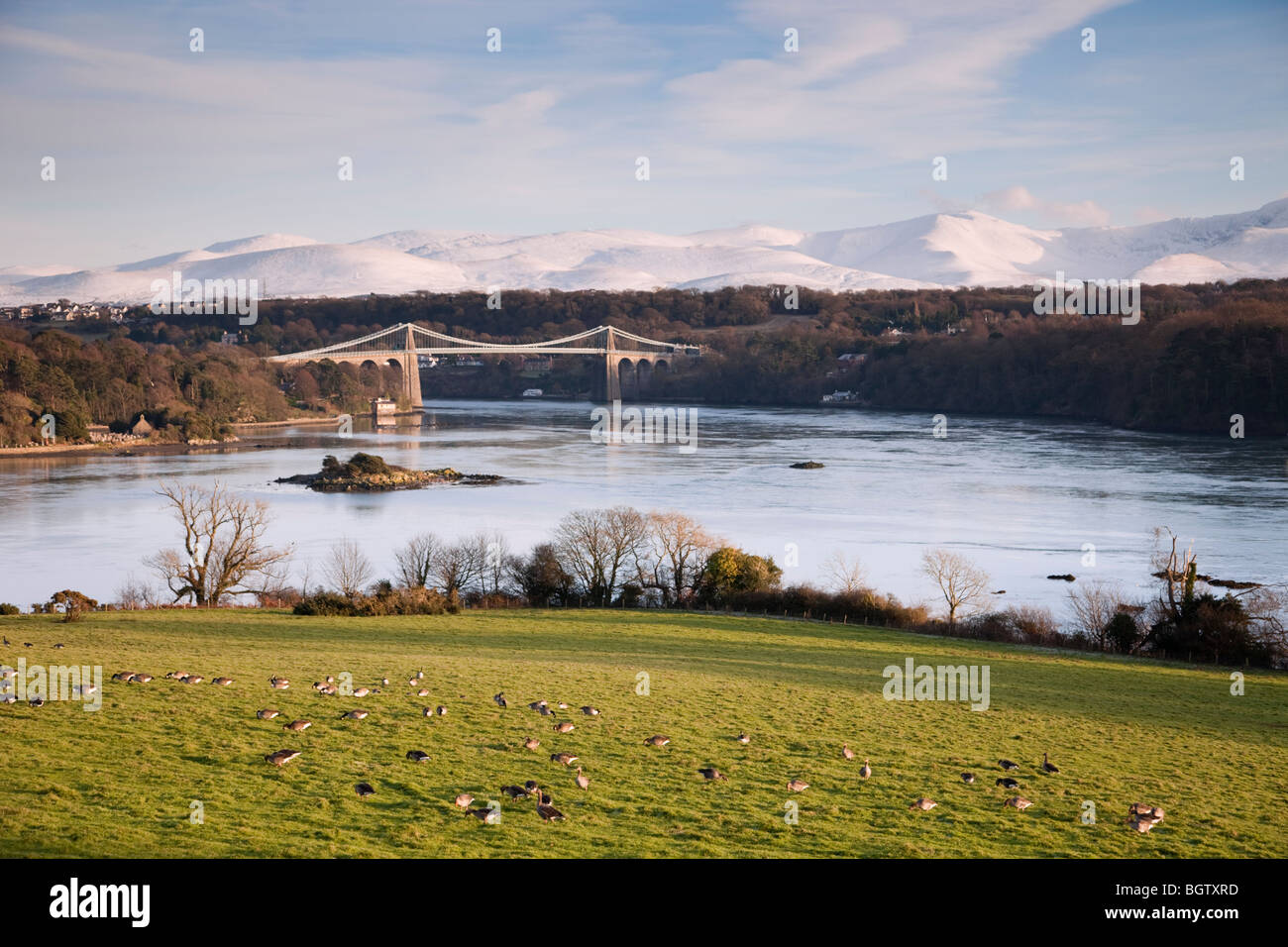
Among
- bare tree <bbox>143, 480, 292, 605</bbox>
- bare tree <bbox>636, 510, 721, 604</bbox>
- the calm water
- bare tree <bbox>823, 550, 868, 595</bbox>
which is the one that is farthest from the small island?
bare tree <bbox>636, 510, 721, 604</bbox>

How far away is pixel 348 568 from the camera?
20000 millimetres

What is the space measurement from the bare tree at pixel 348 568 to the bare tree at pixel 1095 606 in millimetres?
10454

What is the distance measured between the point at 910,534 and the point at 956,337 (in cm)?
5240

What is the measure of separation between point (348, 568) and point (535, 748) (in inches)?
563

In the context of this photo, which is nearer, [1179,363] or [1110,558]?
[1110,558]

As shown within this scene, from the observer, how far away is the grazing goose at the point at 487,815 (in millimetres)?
5004

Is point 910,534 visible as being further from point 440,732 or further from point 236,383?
point 236,383

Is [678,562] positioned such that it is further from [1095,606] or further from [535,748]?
[535,748]

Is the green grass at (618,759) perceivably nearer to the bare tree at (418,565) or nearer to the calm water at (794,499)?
the bare tree at (418,565)

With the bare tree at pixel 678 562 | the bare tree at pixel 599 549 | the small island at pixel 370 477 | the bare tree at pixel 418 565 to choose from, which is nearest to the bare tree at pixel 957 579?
the bare tree at pixel 678 562

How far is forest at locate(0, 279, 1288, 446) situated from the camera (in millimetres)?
49812
